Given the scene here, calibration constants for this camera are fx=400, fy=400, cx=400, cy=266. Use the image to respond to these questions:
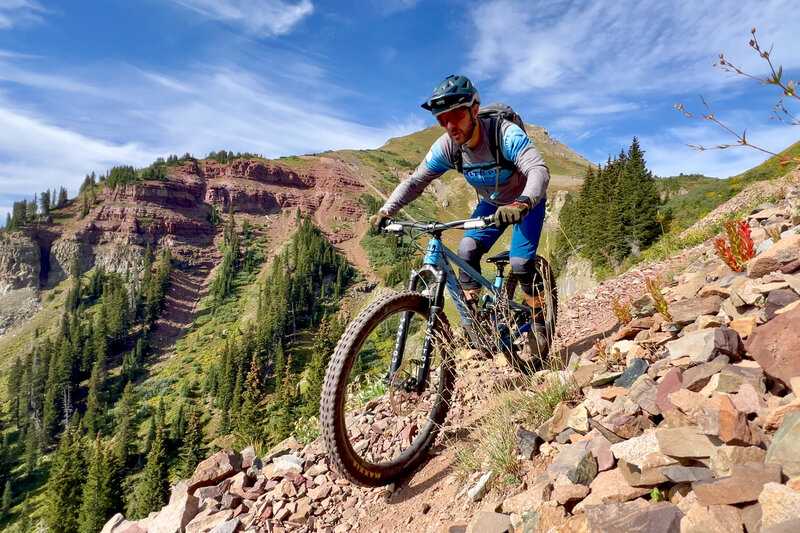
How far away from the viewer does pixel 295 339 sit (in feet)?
384

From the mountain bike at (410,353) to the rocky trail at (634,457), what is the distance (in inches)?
10.7

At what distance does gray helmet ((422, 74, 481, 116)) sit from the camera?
12.7 ft

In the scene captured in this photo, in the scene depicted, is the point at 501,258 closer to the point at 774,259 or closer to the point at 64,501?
the point at 774,259

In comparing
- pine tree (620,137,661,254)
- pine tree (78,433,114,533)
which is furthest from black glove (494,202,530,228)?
Answer: pine tree (78,433,114,533)

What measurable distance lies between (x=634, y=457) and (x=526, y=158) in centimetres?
291

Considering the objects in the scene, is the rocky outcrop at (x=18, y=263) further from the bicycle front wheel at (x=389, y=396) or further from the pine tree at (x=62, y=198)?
the bicycle front wheel at (x=389, y=396)

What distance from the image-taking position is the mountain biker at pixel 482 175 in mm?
3920

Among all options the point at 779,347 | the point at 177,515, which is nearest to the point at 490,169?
the point at 779,347

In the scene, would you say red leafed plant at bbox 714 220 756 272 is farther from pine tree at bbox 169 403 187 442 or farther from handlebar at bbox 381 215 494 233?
pine tree at bbox 169 403 187 442

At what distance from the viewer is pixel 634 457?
7.01 feet

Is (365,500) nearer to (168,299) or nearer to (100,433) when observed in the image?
(100,433)

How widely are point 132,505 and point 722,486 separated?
7433 centimetres

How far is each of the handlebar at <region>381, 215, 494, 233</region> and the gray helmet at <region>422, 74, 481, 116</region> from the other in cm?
113

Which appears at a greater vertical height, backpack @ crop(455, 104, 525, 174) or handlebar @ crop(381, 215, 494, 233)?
backpack @ crop(455, 104, 525, 174)
